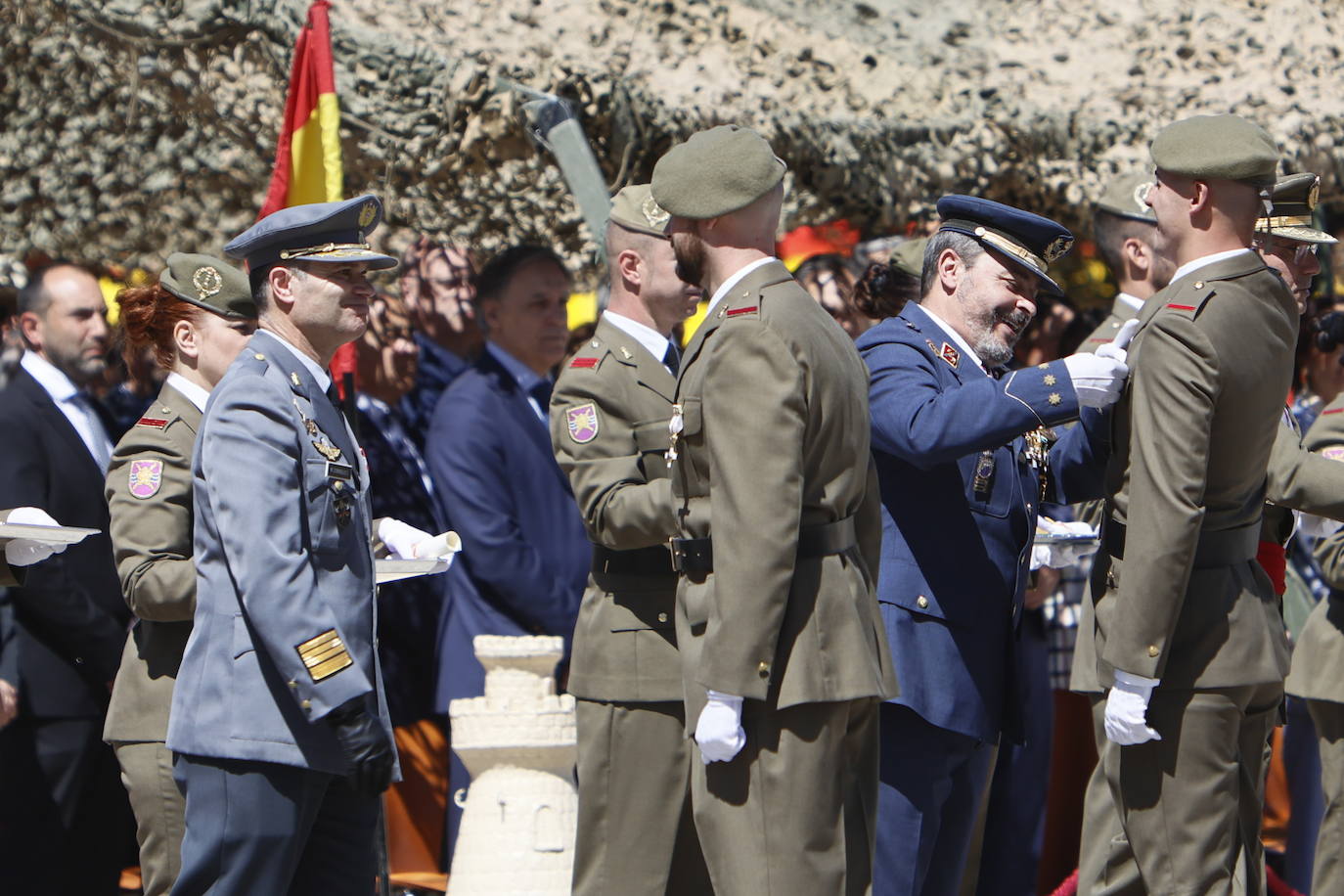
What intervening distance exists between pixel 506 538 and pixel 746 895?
215 centimetres

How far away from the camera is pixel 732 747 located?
306 cm

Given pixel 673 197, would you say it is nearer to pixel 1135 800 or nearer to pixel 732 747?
pixel 732 747

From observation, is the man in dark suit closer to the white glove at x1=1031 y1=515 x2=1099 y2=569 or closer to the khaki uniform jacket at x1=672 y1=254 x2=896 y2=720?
the khaki uniform jacket at x1=672 y1=254 x2=896 y2=720

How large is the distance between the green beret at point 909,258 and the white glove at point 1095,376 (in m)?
1.37

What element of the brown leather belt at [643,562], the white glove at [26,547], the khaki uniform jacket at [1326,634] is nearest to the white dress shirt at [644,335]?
the brown leather belt at [643,562]

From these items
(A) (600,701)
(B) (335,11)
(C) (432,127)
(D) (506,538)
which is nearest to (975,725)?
(A) (600,701)

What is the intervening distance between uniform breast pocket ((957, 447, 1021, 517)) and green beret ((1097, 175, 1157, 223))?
5.19 feet

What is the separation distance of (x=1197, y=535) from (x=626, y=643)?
1.24 metres

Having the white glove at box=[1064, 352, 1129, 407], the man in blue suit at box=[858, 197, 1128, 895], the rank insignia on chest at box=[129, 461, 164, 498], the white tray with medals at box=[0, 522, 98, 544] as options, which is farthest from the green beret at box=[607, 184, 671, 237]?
the white tray with medals at box=[0, 522, 98, 544]

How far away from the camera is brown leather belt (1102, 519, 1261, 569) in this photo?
3564 millimetres

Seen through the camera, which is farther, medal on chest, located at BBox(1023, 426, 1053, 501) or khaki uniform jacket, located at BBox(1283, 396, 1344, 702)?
khaki uniform jacket, located at BBox(1283, 396, 1344, 702)

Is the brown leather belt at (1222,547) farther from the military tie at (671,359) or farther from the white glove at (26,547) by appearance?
the white glove at (26,547)

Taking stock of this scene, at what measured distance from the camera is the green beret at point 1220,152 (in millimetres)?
3527

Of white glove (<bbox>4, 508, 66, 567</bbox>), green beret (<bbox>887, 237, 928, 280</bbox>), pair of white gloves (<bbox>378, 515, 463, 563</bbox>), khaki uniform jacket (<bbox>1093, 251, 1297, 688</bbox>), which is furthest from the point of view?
green beret (<bbox>887, 237, 928, 280</bbox>)
